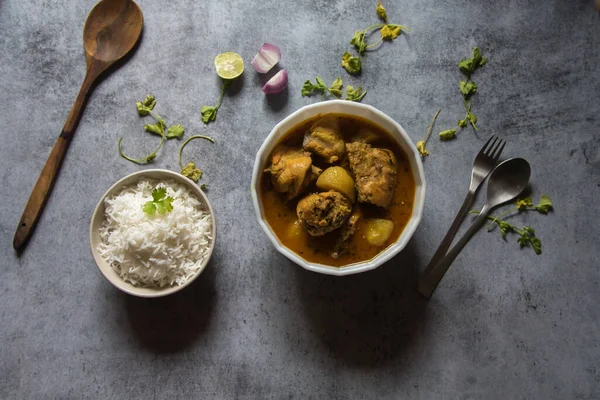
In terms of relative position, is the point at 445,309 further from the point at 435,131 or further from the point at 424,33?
the point at 424,33

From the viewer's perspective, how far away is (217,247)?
260 centimetres

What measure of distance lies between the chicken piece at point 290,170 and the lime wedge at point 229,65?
0.53m

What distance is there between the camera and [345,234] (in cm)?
232

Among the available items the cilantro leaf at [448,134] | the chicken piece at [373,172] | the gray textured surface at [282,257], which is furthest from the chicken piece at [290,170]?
the cilantro leaf at [448,134]

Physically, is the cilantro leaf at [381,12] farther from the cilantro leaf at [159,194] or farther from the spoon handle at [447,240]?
the cilantro leaf at [159,194]

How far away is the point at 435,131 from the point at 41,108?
2.07m

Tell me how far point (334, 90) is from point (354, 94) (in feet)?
0.35

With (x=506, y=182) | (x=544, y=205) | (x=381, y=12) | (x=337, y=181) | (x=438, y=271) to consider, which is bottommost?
(x=438, y=271)

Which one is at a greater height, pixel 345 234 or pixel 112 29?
pixel 112 29

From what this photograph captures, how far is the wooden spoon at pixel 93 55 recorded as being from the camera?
258 centimetres

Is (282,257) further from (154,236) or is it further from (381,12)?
(381,12)

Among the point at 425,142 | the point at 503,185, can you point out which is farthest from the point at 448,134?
the point at 503,185

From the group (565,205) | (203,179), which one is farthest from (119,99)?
(565,205)

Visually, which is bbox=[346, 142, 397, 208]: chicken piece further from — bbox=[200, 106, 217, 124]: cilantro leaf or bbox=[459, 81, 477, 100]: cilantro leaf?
bbox=[200, 106, 217, 124]: cilantro leaf
